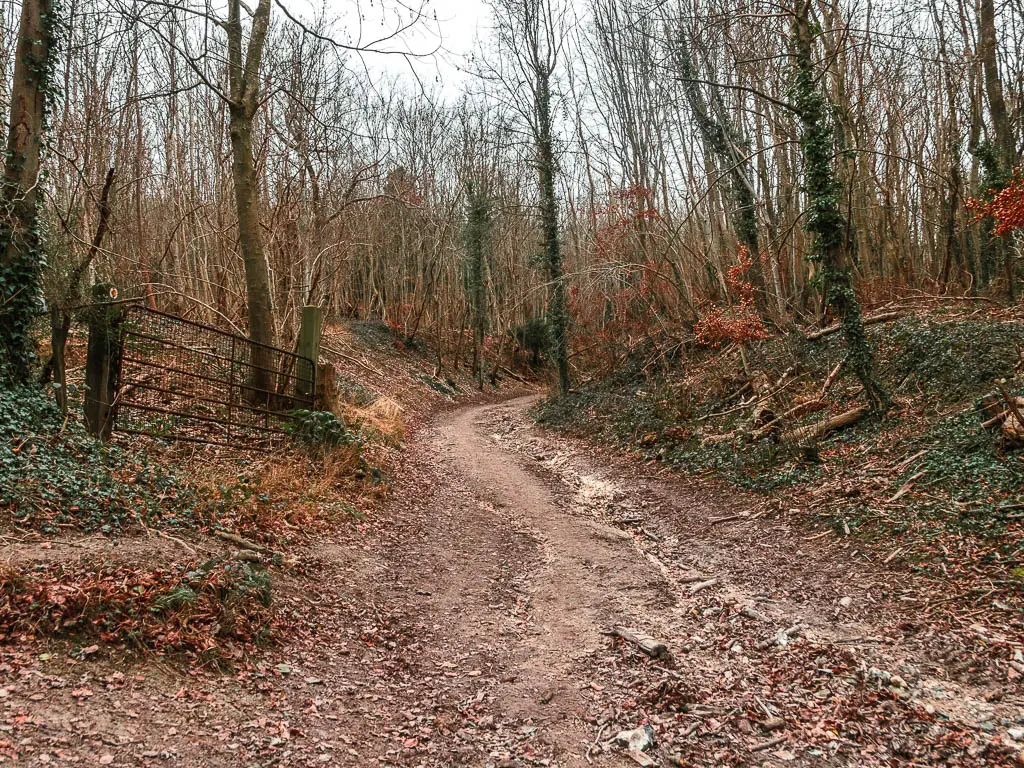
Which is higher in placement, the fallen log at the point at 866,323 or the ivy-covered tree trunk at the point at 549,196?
the ivy-covered tree trunk at the point at 549,196

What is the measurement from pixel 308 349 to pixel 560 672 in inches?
274

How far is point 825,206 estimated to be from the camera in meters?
9.22

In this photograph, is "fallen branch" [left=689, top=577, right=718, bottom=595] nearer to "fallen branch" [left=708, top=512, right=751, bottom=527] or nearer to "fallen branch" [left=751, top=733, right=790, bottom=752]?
"fallen branch" [left=708, top=512, right=751, bottom=527]

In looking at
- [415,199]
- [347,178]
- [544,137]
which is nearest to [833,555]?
[544,137]

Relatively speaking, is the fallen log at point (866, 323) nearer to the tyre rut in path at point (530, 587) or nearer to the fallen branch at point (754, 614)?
the tyre rut in path at point (530, 587)

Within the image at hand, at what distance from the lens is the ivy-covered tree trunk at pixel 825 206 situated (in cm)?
899

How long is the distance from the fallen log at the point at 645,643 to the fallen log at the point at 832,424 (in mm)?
5365

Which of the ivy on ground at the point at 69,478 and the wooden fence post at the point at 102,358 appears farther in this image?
the wooden fence post at the point at 102,358

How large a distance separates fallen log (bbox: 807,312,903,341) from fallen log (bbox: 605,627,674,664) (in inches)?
369

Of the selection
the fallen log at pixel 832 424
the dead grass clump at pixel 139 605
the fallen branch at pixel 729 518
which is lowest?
the fallen branch at pixel 729 518

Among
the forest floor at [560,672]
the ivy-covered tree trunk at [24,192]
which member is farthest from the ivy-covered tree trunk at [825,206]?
the ivy-covered tree trunk at [24,192]

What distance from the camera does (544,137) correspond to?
17750mm

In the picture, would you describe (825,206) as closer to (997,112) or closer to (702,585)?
(997,112)

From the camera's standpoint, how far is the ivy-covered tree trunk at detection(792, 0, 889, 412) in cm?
899
